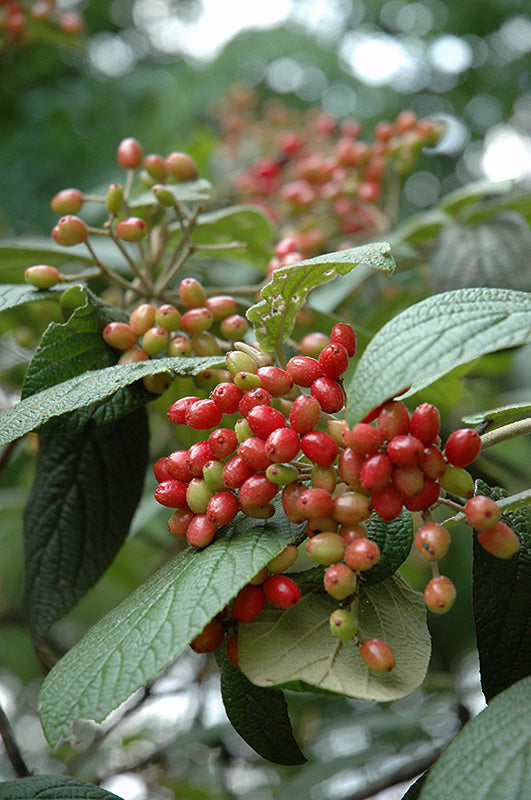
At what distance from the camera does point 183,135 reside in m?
2.65

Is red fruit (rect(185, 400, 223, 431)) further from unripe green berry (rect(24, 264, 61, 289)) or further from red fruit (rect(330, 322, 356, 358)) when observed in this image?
unripe green berry (rect(24, 264, 61, 289))

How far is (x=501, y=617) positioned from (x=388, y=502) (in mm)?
238

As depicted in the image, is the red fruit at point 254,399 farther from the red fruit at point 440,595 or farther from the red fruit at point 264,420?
the red fruit at point 440,595

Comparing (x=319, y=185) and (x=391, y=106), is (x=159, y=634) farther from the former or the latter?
(x=391, y=106)

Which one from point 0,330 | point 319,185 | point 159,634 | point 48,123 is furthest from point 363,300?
point 159,634

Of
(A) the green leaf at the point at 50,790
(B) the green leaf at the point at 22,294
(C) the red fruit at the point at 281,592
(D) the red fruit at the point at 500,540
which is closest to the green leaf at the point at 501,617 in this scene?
(D) the red fruit at the point at 500,540

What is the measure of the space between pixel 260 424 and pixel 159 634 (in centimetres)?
21

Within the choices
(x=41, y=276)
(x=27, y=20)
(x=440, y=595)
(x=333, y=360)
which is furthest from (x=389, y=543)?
(x=27, y=20)

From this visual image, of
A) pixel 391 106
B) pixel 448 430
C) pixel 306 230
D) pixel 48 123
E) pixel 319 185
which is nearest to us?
pixel 448 430

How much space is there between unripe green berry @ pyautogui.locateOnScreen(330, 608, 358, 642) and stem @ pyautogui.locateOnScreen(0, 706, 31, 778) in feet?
1.80

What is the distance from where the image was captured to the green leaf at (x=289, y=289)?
697mm

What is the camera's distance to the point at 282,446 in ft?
2.10

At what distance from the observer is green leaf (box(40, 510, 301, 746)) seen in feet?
1.95

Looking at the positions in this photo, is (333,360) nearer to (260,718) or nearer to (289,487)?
(289,487)
